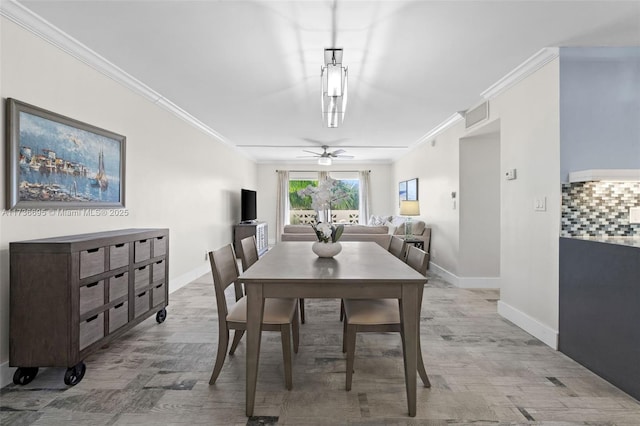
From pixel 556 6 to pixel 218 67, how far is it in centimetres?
258

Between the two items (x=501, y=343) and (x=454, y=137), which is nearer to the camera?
(x=501, y=343)

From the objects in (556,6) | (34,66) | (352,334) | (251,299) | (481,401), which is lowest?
(481,401)

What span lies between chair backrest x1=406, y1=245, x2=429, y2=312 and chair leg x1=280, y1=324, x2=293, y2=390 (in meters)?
0.80

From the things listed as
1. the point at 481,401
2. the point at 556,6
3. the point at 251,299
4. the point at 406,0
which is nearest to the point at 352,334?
the point at 251,299

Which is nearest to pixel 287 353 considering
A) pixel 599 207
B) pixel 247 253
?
pixel 247 253

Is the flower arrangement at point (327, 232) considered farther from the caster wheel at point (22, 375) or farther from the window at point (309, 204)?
the window at point (309, 204)

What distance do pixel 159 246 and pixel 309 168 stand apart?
21.4 ft

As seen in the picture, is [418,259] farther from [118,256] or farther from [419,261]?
[118,256]

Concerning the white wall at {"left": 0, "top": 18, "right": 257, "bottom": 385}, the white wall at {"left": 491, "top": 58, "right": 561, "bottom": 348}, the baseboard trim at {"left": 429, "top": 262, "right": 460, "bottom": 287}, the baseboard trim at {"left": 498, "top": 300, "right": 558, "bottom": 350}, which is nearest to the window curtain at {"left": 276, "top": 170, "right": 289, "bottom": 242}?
the white wall at {"left": 0, "top": 18, "right": 257, "bottom": 385}

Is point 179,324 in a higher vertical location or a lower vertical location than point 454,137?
lower

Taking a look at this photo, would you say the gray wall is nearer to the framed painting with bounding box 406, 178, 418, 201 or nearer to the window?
the framed painting with bounding box 406, 178, 418, 201

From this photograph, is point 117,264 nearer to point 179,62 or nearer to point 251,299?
point 251,299

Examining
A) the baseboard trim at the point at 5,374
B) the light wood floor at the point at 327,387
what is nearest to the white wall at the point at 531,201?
the light wood floor at the point at 327,387

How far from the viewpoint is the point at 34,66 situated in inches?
88.1
